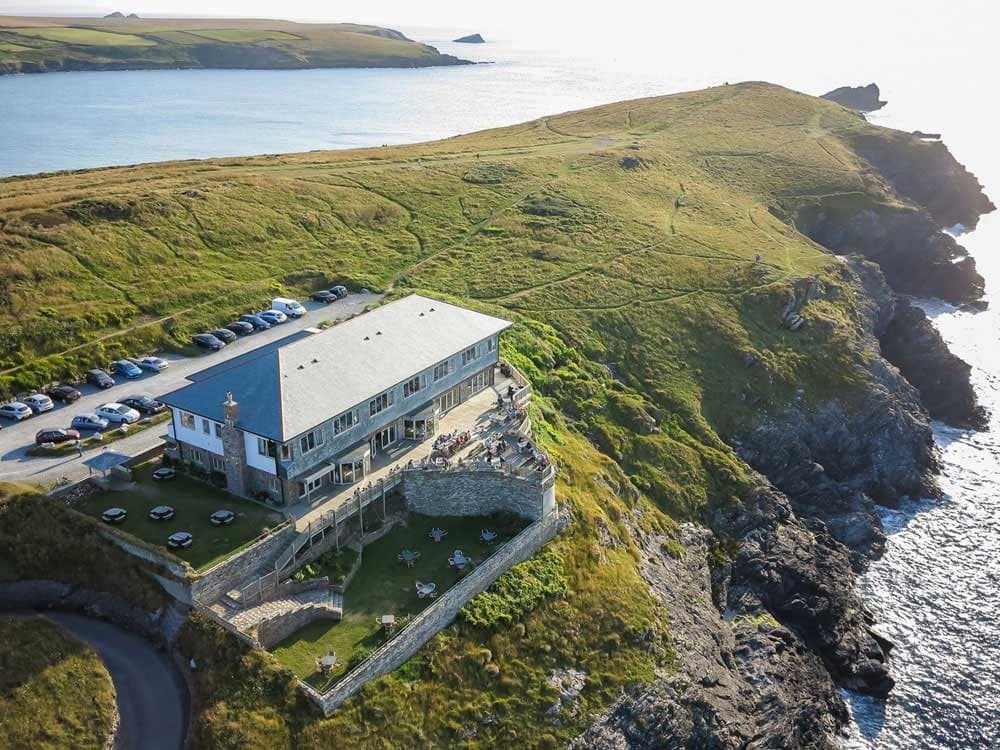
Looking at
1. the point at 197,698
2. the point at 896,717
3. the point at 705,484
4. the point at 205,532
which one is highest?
the point at 205,532

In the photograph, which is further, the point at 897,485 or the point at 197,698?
the point at 897,485

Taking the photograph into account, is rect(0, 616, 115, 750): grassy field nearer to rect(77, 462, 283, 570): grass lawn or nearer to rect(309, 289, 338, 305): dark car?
rect(77, 462, 283, 570): grass lawn

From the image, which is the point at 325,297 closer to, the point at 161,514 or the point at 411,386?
the point at 411,386

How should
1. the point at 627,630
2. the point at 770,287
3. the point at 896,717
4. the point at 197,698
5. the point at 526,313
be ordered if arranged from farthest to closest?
the point at 770,287 → the point at 526,313 → the point at 896,717 → the point at 627,630 → the point at 197,698

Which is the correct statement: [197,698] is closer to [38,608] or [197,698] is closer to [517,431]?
[38,608]

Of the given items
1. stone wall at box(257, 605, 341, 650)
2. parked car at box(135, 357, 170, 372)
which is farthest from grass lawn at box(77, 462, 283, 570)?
parked car at box(135, 357, 170, 372)

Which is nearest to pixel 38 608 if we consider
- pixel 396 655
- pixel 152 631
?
pixel 152 631

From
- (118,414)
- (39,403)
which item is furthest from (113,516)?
(39,403)
